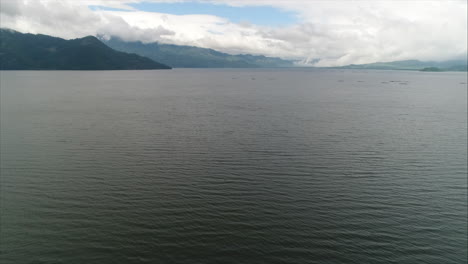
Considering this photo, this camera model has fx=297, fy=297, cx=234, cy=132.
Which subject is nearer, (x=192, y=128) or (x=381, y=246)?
(x=381, y=246)

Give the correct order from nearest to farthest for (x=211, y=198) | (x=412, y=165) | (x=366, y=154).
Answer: (x=211, y=198), (x=412, y=165), (x=366, y=154)

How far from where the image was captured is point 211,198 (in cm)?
4862

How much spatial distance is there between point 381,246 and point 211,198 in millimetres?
25161

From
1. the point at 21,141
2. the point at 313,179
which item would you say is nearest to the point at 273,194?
the point at 313,179

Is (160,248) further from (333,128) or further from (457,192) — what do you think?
(333,128)

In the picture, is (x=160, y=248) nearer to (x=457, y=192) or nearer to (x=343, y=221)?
(x=343, y=221)

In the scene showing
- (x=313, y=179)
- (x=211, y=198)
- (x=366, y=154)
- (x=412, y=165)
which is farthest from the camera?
(x=366, y=154)

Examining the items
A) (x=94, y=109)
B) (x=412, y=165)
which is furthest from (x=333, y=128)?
(x=94, y=109)

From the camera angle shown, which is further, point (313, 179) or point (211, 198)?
point (313, 179)

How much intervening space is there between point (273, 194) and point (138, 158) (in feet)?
108

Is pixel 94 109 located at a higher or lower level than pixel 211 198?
higher

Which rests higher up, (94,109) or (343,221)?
(94,109)

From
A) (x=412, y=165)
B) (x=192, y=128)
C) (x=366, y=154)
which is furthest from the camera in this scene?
(x=192, y=128)

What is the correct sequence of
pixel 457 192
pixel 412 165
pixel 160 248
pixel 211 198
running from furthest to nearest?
1. pixel 412 165
2. pixel 457 192
3. pixel 211 198
4. pixel 160 248
